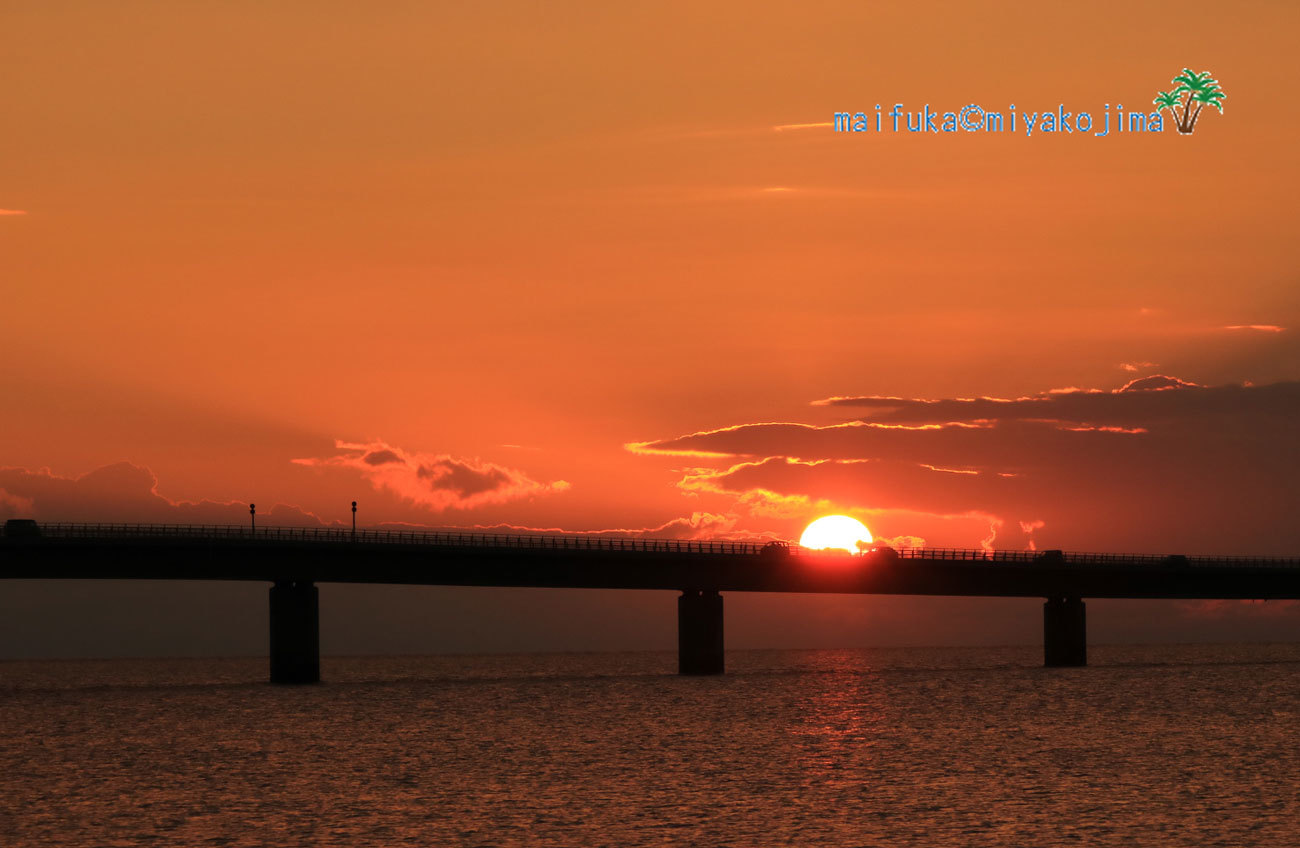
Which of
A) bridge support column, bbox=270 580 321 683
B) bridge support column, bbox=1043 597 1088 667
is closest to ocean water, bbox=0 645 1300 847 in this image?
bridge support column, bbox=270 580 321 683

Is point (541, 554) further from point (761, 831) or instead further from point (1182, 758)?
point (761, 831)

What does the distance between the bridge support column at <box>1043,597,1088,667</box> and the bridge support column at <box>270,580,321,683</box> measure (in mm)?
81793

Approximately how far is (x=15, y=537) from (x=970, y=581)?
297ft

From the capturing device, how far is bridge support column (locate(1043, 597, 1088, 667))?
182750 millimetres

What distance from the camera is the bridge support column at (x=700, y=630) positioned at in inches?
6230

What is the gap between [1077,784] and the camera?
236ft

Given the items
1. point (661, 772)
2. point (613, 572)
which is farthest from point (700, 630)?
point (661, 772)

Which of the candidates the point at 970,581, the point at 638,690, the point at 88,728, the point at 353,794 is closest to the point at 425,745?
the point at 353,794

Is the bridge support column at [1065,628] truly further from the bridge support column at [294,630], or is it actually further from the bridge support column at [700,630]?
the bridge support column at [294,630]

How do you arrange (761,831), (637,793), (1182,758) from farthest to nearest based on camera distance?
(1182,758)
(637,793)
(761,831)

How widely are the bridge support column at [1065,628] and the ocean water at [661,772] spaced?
37771 mm

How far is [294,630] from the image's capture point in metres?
144

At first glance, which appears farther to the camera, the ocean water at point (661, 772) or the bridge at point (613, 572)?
the bridge at point (613, 572)

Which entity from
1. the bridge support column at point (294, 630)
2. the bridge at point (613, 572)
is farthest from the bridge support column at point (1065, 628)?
the bridge support column at point (294, 630)
